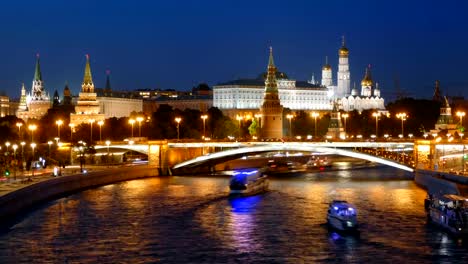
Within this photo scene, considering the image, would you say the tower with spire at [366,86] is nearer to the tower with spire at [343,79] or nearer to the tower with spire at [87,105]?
the tower with spire at [343,79]

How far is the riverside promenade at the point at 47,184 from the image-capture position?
33125 millimetres

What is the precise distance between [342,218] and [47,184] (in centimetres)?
1402

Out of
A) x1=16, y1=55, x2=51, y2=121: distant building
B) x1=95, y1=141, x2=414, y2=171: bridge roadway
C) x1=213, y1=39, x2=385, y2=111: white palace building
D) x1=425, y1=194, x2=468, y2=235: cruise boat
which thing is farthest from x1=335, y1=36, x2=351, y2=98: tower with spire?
x1=425, y1=194, x2=468, y2=235: cruise boat

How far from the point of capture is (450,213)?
29.4m

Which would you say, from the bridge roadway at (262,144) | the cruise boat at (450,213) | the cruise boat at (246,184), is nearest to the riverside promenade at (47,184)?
the bridge roadway at (262,144)

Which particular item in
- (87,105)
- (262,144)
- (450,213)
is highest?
(87,105)

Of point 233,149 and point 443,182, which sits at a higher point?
point 233,149

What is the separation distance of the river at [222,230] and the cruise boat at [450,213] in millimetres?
359

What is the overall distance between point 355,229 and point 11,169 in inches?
929

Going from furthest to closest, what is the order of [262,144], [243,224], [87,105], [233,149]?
[87,105] → [233,149] → [262,144] → [243,224]

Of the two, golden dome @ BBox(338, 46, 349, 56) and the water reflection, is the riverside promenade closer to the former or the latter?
the water reflection

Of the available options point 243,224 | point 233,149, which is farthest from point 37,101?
point 243,224

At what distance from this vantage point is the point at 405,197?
39.2 meters

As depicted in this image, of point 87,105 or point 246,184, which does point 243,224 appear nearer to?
point 246,184
